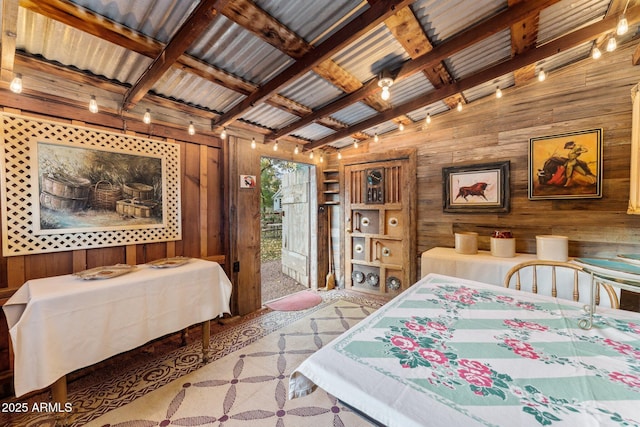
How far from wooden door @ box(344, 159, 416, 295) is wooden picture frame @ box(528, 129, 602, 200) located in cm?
128

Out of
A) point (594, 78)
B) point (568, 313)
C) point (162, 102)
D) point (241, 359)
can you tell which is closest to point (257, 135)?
point (162, 102)

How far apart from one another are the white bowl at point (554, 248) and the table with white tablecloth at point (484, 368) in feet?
4.57

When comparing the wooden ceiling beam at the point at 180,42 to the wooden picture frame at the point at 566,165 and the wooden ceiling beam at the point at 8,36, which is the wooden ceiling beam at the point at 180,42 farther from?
the wooden picture frame at the point at 566,165

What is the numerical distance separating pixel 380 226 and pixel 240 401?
8.91ft

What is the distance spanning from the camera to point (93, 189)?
6.81ft

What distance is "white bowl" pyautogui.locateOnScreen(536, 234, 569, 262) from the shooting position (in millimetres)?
2303

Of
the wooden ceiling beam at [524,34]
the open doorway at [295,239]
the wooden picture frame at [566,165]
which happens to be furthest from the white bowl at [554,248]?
the open doorway at [295,239]

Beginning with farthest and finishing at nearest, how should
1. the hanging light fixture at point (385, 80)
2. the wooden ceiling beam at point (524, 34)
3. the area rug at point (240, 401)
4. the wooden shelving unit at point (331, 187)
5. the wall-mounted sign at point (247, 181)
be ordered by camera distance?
the wooden shelving unit at point (331, 187)
the wall-mounted sign at point (247, 181)
the hanging light fixture at point (385, 80)
the wooden ceiling beam at point (524, 34)
the area rug at point (240, 401)

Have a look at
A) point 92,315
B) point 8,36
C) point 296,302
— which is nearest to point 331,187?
point 296,302

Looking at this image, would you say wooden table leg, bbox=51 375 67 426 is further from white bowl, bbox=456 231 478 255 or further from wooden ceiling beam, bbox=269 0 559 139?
white bowl, bbox=456 231 478 255

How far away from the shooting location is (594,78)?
2.43 m

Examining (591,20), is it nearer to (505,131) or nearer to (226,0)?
(505,131)

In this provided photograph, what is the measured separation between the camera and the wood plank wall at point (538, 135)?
232 centimetres

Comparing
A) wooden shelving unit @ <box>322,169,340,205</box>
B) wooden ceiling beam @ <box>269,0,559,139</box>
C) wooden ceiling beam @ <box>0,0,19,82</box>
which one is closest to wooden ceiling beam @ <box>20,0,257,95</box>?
wooden ceiling beam @ <box>0,0,19,82</box>
